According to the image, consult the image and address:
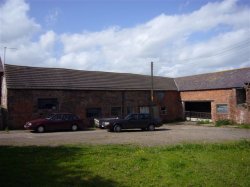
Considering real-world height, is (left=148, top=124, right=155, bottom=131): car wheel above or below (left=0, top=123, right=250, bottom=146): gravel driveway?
above

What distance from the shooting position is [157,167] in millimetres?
10922

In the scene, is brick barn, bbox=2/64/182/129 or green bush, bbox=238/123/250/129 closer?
brick barn, bbox=2/64/182/129

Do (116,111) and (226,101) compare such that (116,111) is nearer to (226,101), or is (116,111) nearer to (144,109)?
(144,109)

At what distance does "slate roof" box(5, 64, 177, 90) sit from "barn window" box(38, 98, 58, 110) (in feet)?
4.15

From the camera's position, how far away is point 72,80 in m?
34.2

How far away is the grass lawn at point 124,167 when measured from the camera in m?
9.09

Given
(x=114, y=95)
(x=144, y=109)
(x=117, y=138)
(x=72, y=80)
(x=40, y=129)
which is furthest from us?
(x=144, y=109)

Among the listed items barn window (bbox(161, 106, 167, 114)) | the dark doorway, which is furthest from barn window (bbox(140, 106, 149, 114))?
the dark doorway

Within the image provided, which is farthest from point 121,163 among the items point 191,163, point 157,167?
point 191,163

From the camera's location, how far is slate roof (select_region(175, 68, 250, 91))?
113 feet

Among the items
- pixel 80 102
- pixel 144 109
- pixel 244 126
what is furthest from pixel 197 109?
pixel 80 102

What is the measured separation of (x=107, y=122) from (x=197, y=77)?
1948cm

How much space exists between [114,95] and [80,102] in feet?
14.3

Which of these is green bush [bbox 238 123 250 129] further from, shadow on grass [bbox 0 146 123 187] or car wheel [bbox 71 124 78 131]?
shadow on grass [bbox 0 146 123 187]
